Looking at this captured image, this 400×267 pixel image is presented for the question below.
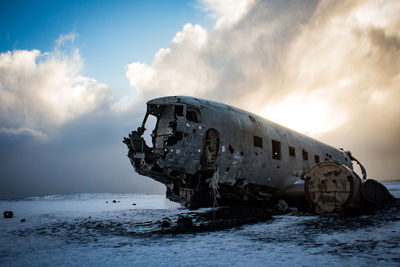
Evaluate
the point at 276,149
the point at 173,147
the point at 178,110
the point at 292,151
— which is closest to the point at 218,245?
the point at 173,147

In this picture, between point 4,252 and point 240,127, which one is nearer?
point 4,252

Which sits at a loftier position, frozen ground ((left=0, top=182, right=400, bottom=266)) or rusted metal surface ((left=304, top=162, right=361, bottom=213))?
rusted metal surface ((left=304, top=162, right=361, bottom=213))

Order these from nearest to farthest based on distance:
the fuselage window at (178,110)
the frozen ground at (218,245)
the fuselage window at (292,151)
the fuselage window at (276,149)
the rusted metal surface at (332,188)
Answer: the frozen ground at (218,245) < the rusted metal surface at (332,188) < the fuselage window at (178,110) < the fuselage window at (276,149) < the fuselage window at (292,151)

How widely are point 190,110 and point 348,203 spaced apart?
6.65m

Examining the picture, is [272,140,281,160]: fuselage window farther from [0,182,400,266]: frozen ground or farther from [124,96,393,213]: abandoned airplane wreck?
[0,182,400,266]: frozen ground

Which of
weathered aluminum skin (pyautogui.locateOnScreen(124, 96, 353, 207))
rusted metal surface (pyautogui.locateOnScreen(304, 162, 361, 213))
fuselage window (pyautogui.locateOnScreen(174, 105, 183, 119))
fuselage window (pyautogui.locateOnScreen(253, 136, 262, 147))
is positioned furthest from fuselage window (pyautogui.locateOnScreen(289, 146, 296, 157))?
fuselage window (pyautogui.locateOnScreen(174, 105, 183, 119))

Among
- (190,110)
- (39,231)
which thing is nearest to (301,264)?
(190,110)

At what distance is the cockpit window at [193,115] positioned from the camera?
9.54 metres

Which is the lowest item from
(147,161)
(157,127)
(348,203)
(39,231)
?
(39,231)

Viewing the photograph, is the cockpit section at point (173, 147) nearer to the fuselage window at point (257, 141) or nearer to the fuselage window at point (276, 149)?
the fuselage window at point (257, 141)

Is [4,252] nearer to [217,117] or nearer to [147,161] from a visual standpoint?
[147,161]

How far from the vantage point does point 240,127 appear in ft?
35.0

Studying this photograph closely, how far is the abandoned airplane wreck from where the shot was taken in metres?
8.81

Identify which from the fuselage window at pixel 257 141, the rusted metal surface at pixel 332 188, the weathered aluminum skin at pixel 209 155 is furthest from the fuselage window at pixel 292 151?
the rusted metal surface at pixel 332 188
